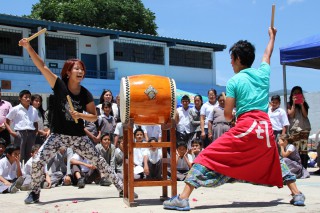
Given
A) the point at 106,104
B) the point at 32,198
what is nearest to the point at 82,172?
the point at 106,104

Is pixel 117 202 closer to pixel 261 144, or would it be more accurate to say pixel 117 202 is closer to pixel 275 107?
pixel 261 144

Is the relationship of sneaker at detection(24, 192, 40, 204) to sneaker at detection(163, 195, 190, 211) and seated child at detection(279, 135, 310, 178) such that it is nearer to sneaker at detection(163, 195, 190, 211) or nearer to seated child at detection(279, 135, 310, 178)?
sneaker at detection(163, 195, 190, 211)

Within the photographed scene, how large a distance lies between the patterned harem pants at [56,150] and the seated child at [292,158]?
4.20m

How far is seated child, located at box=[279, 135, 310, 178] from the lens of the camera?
9336mm

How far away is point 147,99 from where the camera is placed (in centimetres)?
593

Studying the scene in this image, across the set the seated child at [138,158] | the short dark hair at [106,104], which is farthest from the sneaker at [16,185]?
the short dark hair at [106,104]

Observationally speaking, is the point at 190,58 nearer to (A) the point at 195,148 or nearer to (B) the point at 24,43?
(A) the point at 195,148

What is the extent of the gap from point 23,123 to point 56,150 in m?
3.80

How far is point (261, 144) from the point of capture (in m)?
5.20

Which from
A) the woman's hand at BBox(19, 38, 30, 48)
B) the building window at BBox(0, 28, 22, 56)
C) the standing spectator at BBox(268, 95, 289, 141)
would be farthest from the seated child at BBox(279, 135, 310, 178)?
the building window at BBox(0, 28, 22, 56)

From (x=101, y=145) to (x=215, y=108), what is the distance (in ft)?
8.06

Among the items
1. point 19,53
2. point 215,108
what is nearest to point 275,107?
point 215,108

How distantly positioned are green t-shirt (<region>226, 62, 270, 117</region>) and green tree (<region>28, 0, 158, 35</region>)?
112 ft

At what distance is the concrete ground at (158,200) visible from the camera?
5.38 metres
